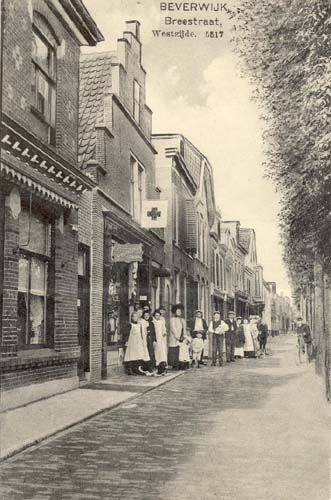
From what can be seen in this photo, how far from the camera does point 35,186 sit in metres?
8.95

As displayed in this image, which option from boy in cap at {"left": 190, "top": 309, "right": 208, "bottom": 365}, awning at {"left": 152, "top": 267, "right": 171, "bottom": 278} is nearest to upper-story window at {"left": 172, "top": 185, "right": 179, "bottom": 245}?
awning at {"left": 152, "top": 267, "right": 171, "bottom": 278}

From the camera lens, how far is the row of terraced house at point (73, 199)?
8.76m

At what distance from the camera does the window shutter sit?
1838cm

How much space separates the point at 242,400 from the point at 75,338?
3059mm

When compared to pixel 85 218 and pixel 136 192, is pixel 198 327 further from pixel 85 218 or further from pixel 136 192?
pixel 85 218

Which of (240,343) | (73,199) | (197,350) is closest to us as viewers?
(73,199)

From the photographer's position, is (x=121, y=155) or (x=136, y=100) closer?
(x=121, y=155)

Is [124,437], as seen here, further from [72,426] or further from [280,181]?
[280,181]

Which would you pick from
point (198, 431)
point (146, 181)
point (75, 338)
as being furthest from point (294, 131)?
point (146, 181)

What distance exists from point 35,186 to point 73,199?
191 cm

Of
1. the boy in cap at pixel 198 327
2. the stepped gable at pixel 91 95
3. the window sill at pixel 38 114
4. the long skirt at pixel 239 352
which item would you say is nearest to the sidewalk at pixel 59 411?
the boy in cap at pixel 198 327

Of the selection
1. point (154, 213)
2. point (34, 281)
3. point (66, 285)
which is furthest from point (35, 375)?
point (154, 213)

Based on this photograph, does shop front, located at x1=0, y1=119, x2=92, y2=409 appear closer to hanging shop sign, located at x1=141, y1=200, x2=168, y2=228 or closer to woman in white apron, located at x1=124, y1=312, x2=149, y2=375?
woman in white apron, located at x1=124, y1=312, x2=149, y2=375

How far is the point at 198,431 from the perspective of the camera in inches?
290
